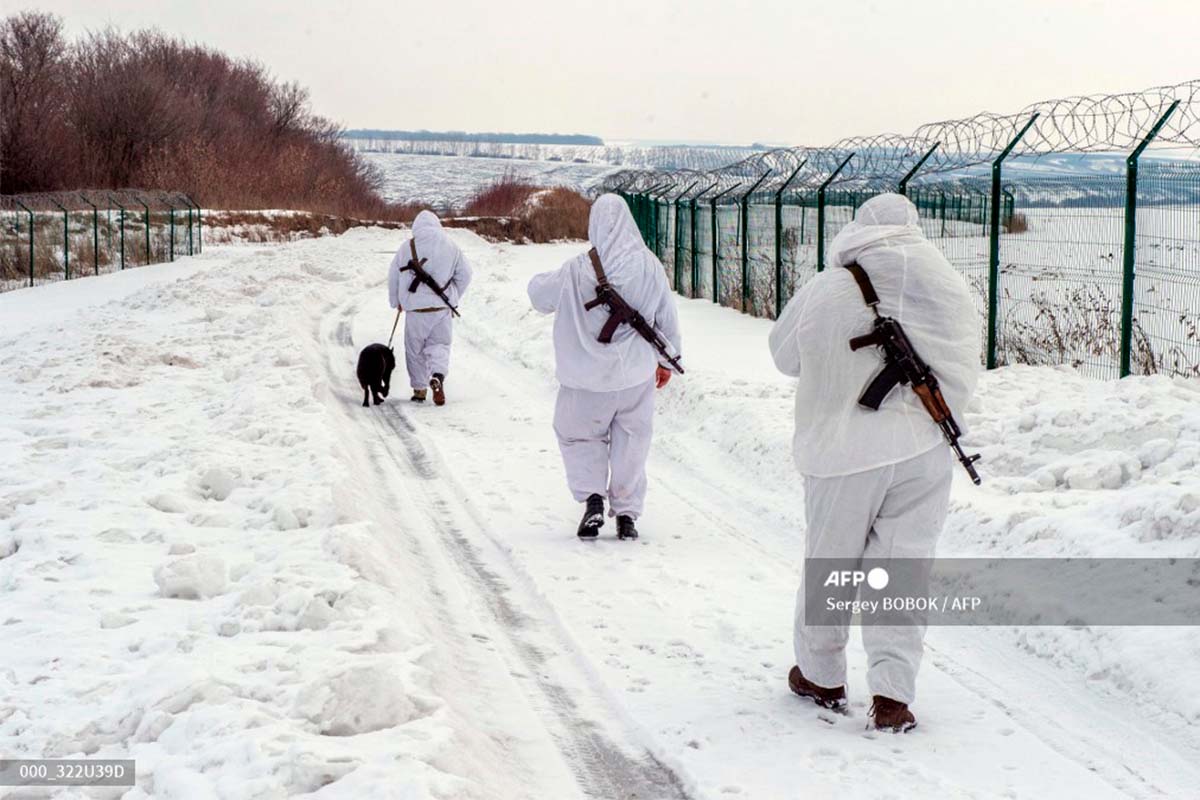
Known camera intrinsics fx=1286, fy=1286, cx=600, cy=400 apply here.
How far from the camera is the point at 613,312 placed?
7.46 meters

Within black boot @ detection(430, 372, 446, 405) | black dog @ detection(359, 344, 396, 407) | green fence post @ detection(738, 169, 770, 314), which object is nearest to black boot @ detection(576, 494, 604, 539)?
black boot @ detection(430, 372, 446, 405)

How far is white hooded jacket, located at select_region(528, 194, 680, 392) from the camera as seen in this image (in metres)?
7.49

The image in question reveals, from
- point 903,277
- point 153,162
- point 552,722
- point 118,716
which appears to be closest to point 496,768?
point 552,722

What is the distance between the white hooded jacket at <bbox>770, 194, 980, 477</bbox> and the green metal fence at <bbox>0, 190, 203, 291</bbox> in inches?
1142

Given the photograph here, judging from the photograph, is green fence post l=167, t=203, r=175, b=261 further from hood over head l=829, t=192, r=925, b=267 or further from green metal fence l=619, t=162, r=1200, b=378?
hood over head l=829, t=192, r=925, b=267

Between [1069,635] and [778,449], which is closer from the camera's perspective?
[1069,635]

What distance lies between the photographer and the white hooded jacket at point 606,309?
7492mm

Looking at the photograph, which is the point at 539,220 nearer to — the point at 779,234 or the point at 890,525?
the point at 779,234

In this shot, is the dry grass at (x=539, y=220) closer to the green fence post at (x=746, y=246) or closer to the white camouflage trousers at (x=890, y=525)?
the green fence post at (x=746, y=246)

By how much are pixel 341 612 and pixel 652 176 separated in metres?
23.7

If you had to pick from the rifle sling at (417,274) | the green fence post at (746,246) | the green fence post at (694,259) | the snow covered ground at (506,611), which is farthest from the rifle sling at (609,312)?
the green fence post at (694,259)

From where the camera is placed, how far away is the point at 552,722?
4.82 meters

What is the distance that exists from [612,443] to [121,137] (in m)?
59.8

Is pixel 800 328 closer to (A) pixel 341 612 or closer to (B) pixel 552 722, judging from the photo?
(B) pixel 552 722
